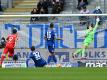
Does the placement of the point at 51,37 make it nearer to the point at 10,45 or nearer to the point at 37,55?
the point at 37,55

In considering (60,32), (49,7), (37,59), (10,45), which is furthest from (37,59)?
(49,7)

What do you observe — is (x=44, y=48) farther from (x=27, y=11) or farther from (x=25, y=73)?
(x=27, y=11)

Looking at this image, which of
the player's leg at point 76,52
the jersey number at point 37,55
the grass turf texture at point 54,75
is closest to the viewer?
the grass turf texture at point 54,75

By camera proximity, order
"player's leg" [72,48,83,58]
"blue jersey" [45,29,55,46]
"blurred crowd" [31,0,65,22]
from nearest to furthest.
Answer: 1. "player's leg" [72,48,83,58]
2. "blue jersey" [45,29,55,46]
3. "blurred crowd" [31,0,65,22]

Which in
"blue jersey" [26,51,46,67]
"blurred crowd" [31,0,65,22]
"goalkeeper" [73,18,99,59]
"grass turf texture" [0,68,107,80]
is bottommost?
"blue jersey" [26,51,46,67]

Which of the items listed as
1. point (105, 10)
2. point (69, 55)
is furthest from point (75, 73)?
point (105, 10)

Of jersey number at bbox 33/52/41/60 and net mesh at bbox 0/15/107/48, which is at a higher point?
net mesh at bbox 0/15/107/48

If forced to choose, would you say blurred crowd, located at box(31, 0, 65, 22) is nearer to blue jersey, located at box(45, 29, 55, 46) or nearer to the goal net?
the goal net

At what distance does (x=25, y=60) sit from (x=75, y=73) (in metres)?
4.65

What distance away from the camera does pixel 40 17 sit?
18.0m

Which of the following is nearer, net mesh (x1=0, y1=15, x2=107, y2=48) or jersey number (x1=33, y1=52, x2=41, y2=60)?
jersey number (x1=33, y1=52, x2=41, y2=60)

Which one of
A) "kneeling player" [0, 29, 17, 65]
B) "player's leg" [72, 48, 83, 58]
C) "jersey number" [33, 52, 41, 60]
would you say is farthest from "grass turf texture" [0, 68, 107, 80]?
"kneeling player" [0, 29, 17, 65]

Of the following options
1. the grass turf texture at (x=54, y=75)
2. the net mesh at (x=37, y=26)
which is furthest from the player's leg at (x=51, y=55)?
the grass turf texture at (x=54, y=75)

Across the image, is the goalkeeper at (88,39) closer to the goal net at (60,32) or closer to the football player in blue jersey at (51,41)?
the goal net at (60,32)
